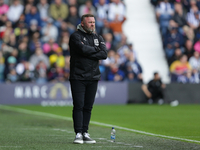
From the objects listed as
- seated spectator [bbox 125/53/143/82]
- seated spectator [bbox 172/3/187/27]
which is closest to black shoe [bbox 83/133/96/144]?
seated spectator [bbox 125/53/143/82]

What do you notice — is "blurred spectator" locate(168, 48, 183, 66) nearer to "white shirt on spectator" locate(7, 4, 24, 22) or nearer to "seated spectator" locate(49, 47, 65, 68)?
"seated spectator" locate(49, 47, 65, 68)

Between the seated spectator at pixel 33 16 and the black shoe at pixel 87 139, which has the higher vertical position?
the seated spectator at pixel 33 16

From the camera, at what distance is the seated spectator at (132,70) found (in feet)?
78.8

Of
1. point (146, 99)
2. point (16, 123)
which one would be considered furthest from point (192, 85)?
point (16, 123)


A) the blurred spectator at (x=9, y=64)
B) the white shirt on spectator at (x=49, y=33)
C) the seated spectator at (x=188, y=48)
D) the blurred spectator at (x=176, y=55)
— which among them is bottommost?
the blurred spectator at (x=9, y=64)

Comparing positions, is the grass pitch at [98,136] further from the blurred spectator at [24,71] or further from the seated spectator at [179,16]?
the seated spectator at [179,16]

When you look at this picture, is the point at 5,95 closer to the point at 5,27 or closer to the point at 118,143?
the point at 5,27

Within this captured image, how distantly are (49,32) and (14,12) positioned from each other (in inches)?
Result: 73.3

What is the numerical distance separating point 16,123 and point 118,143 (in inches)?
206

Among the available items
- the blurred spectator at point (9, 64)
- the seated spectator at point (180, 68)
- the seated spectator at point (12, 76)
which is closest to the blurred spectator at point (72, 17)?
the blurred spectator at point (9, 64)

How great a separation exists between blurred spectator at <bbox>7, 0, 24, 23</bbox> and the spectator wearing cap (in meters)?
1.34

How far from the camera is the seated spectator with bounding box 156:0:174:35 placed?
27547 millimetres

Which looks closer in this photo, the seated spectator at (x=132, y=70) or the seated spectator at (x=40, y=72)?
the seated spectator at (x=40, y=72)

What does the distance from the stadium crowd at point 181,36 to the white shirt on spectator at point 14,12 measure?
7.38 metres
